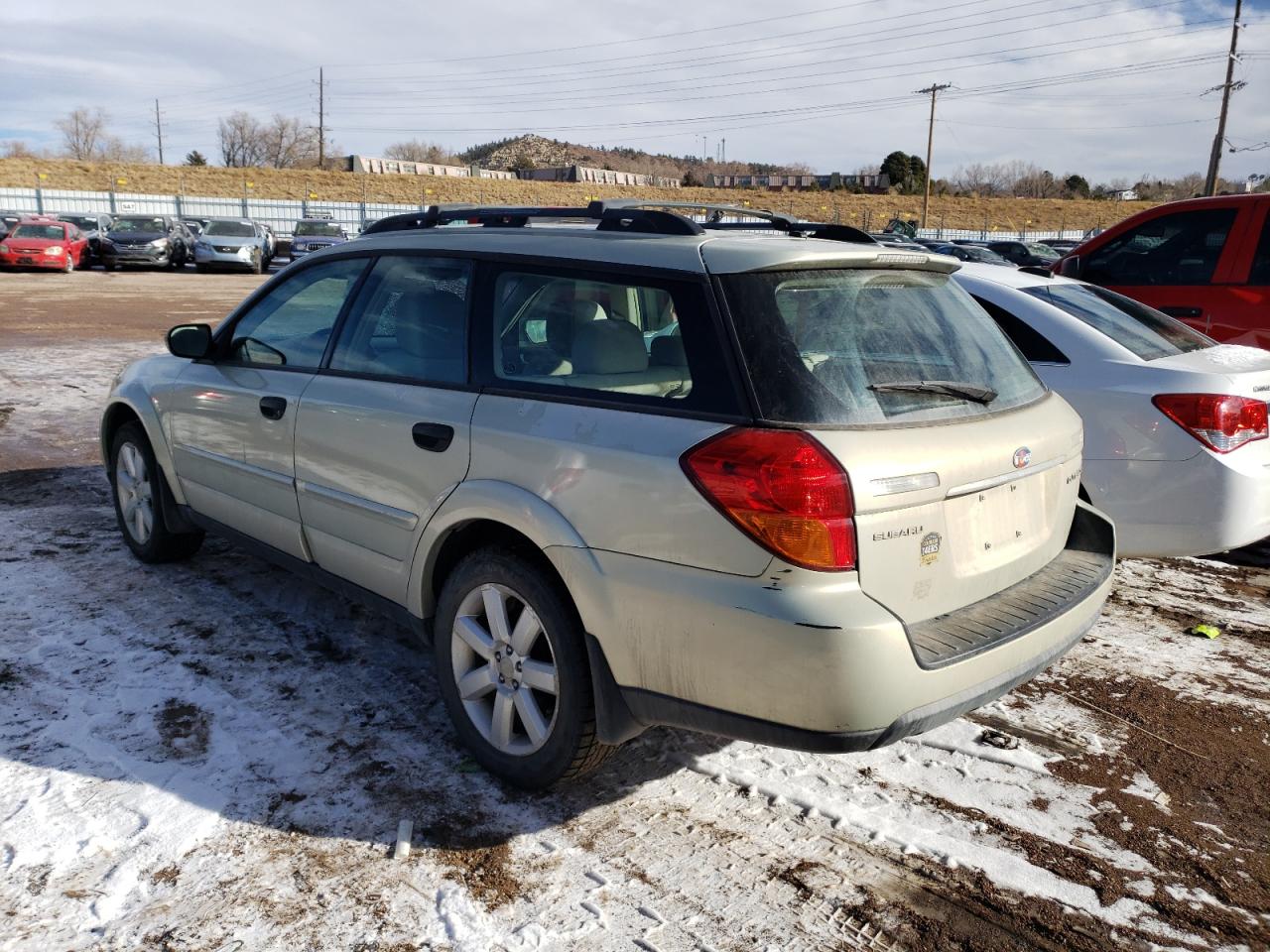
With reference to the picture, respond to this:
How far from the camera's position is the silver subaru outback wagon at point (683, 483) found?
2584 mm

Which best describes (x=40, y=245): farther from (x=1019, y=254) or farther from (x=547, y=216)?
(x=547, y=216)

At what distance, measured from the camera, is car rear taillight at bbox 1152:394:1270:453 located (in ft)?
14.8

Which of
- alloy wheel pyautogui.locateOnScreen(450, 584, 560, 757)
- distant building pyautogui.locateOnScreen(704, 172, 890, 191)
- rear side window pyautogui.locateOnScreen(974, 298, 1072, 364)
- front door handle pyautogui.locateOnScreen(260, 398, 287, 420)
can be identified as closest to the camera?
alloy wheel pyautogui.locateOnScreen(450, 584, 560, 757)

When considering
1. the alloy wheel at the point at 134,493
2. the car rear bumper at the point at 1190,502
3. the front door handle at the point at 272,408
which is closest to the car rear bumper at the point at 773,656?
the front door handle at the point at 272,408

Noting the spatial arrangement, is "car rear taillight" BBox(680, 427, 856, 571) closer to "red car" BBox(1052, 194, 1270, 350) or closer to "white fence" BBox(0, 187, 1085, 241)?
"red car" BBox(1052, 194, 1270, 350)

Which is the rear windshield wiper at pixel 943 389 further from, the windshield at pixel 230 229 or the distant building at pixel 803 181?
the distant building at pixel 803 181

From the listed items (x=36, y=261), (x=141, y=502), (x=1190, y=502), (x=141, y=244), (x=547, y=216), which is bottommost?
(x=141, y=502)

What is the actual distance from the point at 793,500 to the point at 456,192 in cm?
7188

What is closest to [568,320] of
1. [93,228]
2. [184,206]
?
[93,228]

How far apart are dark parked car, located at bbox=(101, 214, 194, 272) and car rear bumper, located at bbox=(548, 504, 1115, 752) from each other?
31.7m

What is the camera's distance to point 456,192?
7062 centimetres

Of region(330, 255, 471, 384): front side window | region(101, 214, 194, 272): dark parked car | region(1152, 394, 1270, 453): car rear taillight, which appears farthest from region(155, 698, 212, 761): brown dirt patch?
region(101, 214, 194, 272): dark parked car

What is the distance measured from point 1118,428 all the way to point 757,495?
284 centimetres

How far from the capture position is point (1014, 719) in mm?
3775
